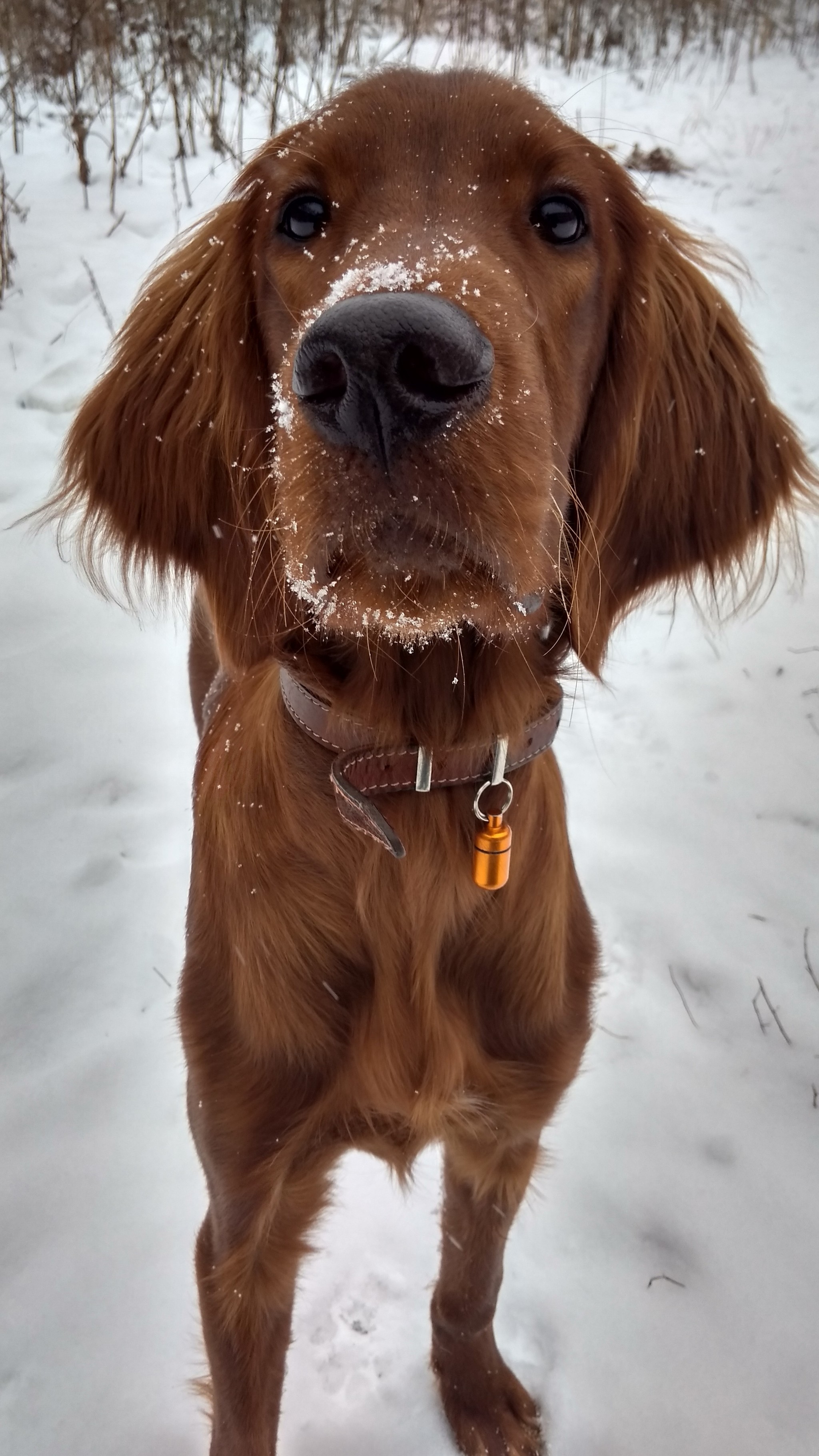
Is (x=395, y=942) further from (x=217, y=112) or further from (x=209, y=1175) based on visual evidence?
(x=217, y=112)

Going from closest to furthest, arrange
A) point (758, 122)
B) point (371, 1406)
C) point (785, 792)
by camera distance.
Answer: point (371, 1406), point (785, 792), point (758, 122)

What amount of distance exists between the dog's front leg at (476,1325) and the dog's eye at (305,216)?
144 centimetres

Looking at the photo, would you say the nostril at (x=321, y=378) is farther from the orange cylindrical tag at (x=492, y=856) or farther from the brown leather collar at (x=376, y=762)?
the orange cylindrical tag at (x=492, y=856)

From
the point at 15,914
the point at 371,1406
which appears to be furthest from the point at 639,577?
the point at 15,914

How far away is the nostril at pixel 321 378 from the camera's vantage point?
848 millimetres

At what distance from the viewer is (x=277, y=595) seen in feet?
4.33

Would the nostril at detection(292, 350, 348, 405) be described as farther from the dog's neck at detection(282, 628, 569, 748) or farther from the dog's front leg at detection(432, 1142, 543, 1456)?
the dog's front leg at detection(432, 1142, 543, 1456)

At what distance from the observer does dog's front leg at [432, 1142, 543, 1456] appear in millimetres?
1646

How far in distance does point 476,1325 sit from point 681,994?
992mm

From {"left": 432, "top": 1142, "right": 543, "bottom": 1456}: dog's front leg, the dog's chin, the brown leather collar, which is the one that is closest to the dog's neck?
the brown leather collar

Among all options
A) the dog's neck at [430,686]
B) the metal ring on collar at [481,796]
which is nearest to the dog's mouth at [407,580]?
the dog's neck at [430,686]

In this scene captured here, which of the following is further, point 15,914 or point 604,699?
point 604,699

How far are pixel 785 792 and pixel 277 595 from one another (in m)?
2.18

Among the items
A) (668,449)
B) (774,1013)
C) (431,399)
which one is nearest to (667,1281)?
(774,1013)
